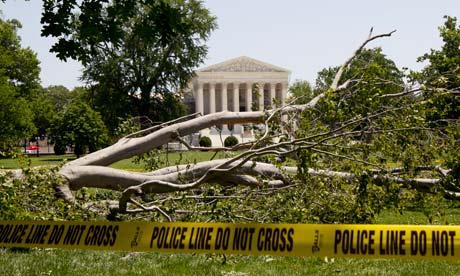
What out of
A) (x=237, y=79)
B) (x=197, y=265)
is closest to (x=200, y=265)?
(x=197, y=265)

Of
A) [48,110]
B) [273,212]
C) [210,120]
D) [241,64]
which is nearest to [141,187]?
[273,212]

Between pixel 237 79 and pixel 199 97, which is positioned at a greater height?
pixel 237 79

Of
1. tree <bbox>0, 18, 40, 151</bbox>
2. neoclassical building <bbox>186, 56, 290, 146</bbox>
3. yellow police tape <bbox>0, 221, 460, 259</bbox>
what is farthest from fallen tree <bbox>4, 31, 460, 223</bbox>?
neoclassical building <bbox>186, 56, 290, 146</bbox>

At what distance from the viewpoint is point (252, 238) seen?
13.5 ft

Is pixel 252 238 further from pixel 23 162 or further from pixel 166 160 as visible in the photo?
pixel 166 160

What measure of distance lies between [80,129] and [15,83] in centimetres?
1314

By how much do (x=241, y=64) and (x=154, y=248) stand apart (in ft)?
288

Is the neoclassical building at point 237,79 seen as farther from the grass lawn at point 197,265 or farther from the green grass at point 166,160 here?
the grass lawn at point 197,265

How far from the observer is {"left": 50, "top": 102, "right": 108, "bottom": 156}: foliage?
37.8 metres

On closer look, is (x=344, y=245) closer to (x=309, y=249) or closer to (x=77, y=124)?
(x=309, y=249)

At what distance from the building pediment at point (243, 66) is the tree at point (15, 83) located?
44475 mm

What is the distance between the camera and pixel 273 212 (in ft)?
21.2

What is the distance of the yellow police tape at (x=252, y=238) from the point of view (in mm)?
3789

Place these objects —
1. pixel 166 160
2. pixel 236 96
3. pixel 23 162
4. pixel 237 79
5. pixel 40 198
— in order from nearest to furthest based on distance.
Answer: pixel 23 162, pixel 40 198, pixel 166 160, pixel 236 96, pixel 237 79
